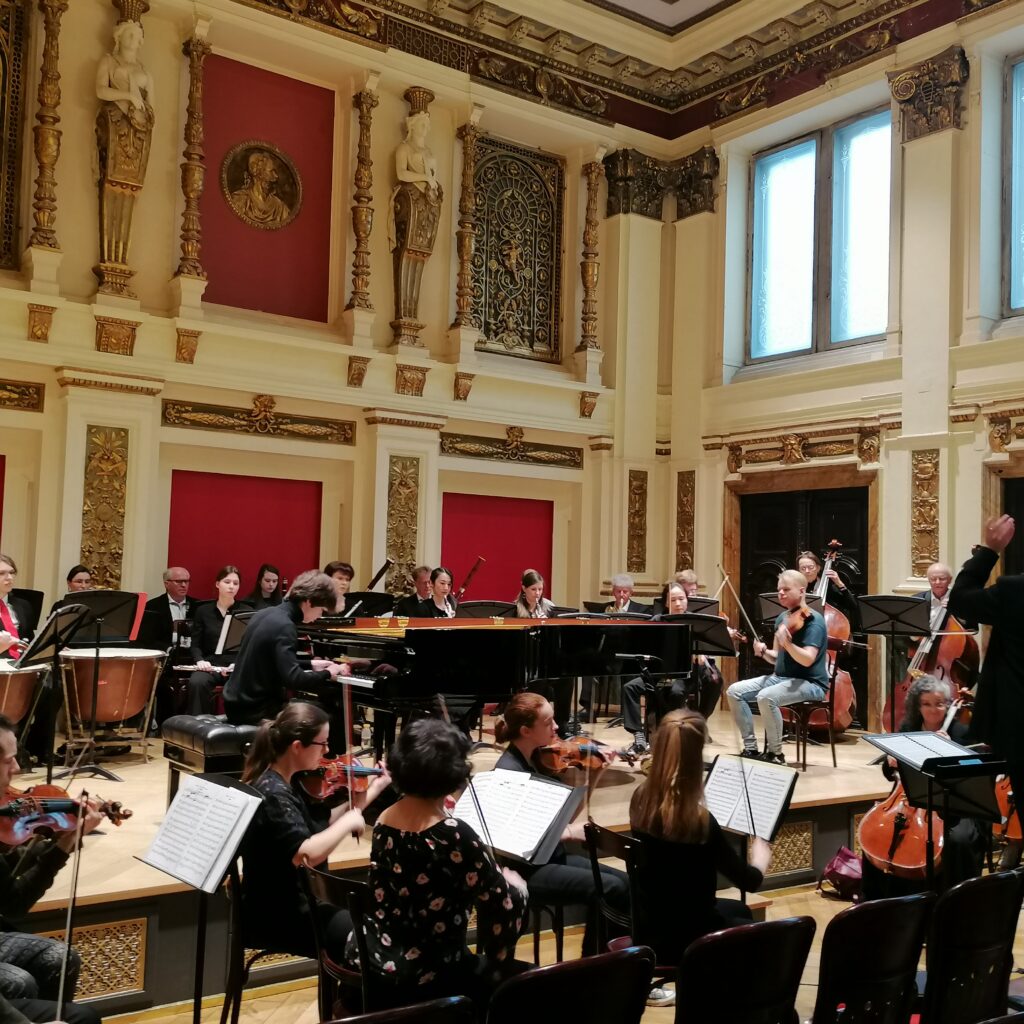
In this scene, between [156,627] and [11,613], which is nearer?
[11,613]

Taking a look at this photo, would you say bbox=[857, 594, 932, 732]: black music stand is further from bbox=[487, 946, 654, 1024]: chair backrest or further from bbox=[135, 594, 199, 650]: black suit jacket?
bbox=[487, 946, 654, 1024]: chair backrest

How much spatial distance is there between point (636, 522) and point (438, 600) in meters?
3.51

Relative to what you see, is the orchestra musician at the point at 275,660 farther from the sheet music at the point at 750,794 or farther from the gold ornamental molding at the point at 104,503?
the gold ornamental molding at the point at 104,503

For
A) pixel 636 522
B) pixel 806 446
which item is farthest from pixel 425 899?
pixel 636 522

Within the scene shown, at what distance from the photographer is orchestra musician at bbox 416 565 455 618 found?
795 cm

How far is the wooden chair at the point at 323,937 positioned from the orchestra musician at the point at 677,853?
0.92m

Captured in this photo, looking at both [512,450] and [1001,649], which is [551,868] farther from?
[512,450]

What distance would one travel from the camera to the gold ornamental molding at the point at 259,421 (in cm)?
867

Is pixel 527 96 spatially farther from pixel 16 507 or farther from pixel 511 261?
pixel 16 507

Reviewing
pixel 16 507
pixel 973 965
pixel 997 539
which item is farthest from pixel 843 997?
pixel 16 507

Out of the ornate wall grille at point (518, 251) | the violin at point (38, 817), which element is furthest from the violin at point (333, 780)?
the ornate wall grille at point (518, 251)

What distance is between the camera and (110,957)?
3.77 metres

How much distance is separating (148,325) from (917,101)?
6.75 meters

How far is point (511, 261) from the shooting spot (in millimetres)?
10633
